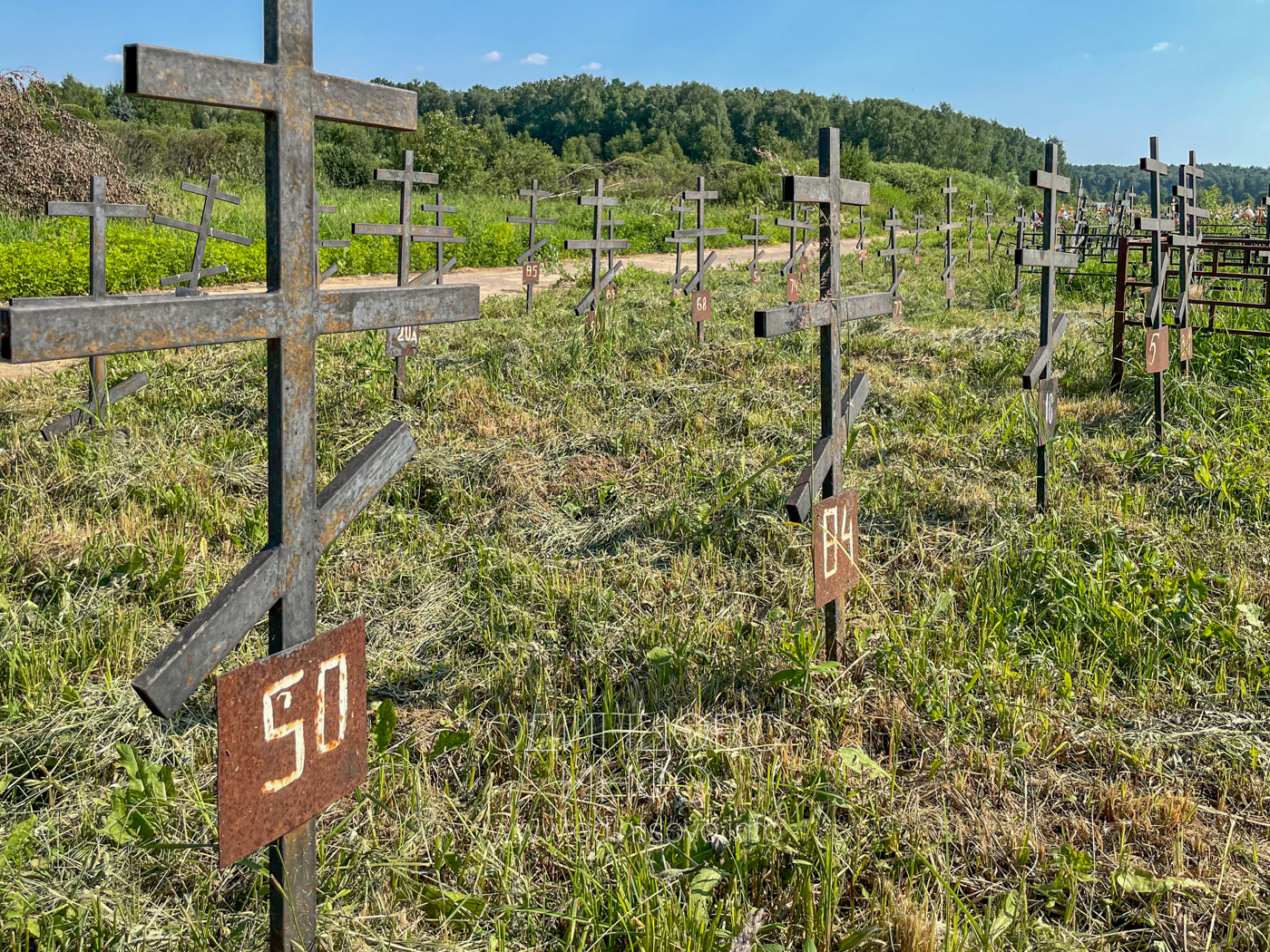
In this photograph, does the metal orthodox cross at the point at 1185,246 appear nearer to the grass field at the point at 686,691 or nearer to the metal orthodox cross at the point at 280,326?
the grass field at the point at 686,691

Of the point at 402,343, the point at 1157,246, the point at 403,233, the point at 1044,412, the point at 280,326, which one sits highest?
the point at 403,233

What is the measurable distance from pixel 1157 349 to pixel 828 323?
11.1 feet

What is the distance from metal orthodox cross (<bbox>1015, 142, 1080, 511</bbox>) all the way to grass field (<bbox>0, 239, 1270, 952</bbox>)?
0.37 metres

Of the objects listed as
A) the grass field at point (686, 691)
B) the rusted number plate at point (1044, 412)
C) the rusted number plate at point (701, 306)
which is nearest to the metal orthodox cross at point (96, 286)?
the grass field at point (686, 691)

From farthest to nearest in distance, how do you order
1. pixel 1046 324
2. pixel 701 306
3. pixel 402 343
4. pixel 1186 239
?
pixel 701 306 → pixel 402 343 → pixel 1186 239 → pixel 1046 324

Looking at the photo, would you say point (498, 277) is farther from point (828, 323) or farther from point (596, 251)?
point (828, 323)

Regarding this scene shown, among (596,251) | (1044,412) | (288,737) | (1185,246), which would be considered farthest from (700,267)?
(288,737)

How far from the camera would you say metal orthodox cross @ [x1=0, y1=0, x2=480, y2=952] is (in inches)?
60.6

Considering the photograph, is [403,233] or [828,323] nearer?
Answer: [828,323]

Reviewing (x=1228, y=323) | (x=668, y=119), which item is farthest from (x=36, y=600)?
(x=668, y=119)

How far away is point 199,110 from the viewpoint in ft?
A: 189

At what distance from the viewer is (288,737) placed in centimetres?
185

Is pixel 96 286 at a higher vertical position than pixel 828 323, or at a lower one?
higher

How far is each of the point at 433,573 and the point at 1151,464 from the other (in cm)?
420
